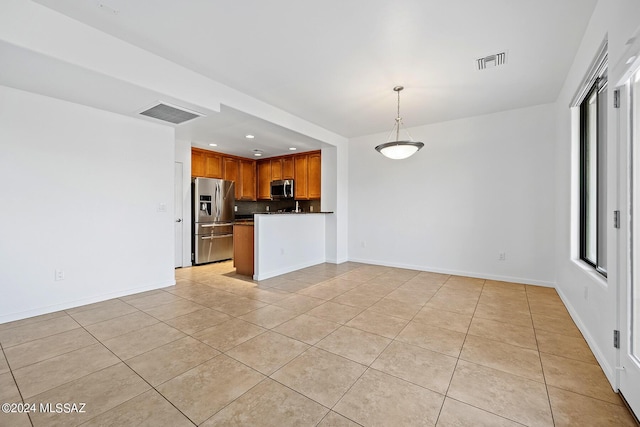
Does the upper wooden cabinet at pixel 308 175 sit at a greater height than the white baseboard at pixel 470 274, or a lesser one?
greater

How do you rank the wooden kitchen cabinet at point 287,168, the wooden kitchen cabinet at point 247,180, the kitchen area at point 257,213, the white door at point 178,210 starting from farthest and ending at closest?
the wooden kitchen cabinet at point 247,180 → the wooden kitchen cabinet at point 287,168 → the white door at point 178,210 → the kitchen area at point 257,213

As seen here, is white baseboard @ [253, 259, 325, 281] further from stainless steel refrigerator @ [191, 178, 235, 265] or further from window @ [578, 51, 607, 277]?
window @ [578, 51, 607, 277]

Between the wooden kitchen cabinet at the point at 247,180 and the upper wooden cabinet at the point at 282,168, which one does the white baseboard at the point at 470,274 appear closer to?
the upper wooden cabinet at the point at 282,168

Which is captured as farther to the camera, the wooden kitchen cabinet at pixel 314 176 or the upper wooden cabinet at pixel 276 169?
the upper wooden cabinet at pixel 276 169

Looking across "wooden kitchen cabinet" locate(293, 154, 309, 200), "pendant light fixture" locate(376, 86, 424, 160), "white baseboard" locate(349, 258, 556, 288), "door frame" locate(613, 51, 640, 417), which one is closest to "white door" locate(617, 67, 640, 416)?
"door frame" locate(613, 51, 640, 417)

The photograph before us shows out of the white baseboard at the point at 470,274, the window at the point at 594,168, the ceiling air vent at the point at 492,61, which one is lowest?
the white baseboard at the point at 470,274

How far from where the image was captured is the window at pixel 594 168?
7.29 feet

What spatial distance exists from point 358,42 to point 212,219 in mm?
4579

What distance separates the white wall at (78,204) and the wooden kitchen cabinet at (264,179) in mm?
3243

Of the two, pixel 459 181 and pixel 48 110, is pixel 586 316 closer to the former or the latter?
pixel 459 181

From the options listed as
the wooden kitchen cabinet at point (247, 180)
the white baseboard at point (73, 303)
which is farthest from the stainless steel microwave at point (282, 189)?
the white baseboard at point (73, 303)

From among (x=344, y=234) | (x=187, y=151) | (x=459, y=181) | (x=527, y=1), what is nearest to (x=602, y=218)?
(x=527, y=1)

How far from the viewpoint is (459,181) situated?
15.1 feet

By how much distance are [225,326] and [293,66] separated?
275 centimetres
